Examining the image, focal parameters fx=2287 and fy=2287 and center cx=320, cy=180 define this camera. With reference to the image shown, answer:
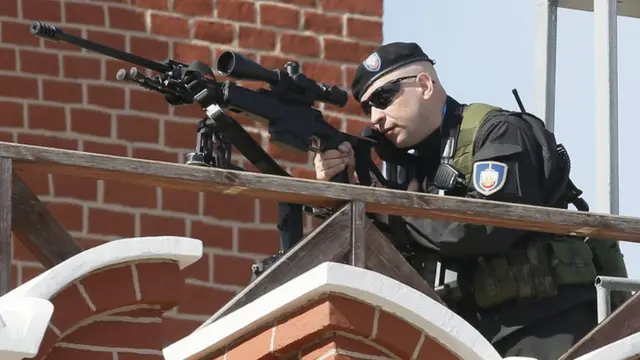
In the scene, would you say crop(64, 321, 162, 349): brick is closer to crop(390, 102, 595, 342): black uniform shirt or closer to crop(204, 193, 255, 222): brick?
Answer: crop(390, 102, 595, 342): black uniform shirt

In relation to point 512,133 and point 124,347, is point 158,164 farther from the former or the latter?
point 512,133

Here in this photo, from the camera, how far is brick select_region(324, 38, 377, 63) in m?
9.36

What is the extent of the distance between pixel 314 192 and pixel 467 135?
1260mm

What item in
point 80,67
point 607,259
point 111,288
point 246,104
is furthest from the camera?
point 80,67

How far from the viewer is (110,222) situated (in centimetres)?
877

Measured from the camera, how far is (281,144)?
823cm

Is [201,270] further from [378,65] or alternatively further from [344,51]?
[344,51]

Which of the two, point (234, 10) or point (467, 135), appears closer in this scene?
point (467, 135)

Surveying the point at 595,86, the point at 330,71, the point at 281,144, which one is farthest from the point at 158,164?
the point at 595,86

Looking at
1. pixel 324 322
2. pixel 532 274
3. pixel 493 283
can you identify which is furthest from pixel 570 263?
pixel 324 322

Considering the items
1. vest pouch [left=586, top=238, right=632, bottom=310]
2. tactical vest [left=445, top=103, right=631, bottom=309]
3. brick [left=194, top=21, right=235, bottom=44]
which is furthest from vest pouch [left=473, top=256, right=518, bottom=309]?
brick [left=194, top=21, right=235, bottom=44]

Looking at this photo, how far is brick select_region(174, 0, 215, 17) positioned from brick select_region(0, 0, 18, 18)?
67cm

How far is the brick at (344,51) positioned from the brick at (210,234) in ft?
3.02

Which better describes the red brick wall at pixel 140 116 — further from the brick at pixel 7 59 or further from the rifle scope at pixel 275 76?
the rifle scope at pixel 275 76
